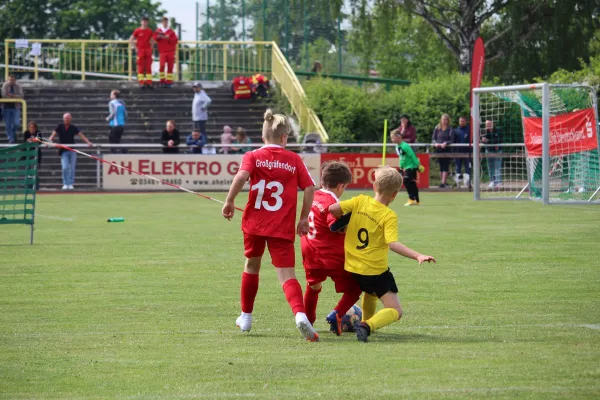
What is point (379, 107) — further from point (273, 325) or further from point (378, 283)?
point (378, 283)

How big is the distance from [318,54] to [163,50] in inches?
448

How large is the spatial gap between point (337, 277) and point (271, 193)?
79 centimetres

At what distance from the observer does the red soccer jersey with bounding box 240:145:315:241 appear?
26.2ft

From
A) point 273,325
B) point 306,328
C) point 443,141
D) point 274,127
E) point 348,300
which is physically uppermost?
point 443,141

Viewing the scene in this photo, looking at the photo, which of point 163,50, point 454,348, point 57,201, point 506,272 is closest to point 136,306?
point 454,348

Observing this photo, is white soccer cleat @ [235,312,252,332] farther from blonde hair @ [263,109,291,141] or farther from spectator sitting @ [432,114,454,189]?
spectator sitting @ [432,114,454,189]

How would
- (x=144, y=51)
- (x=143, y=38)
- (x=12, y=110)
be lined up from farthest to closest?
(x=144, y=51), (x=143, y=38), (x=12, y=110)

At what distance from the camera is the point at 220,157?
97.7ft

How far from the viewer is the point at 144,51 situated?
35.8 m

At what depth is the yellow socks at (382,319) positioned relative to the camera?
762 centimetres

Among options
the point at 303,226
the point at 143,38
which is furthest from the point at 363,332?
the point at 143,38

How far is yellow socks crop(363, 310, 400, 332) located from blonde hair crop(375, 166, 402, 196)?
2.75ft

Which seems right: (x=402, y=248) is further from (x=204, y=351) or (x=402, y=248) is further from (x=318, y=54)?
(x=318, y=54)

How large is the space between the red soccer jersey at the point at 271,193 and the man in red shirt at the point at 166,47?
28.5 m
